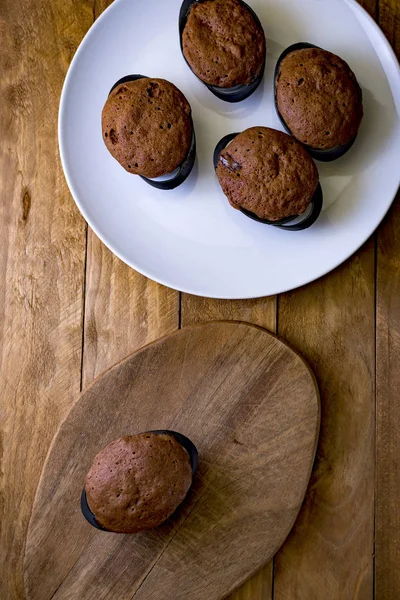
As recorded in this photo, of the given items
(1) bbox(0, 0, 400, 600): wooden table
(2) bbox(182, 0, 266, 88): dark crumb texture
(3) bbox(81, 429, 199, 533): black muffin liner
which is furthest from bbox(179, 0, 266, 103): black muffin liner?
(3) bbox(81, 429, 199, 533): black muffin liner

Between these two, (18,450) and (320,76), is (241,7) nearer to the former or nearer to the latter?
(320,76)

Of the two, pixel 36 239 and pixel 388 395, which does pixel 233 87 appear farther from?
pixel 388 395

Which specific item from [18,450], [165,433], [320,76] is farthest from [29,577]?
[320,76]

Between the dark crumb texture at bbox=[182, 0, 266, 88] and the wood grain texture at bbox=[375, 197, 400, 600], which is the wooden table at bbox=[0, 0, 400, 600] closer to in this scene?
the wood grain texture at bbox=[375, 197, 400, 600]

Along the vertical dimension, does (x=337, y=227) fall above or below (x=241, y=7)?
below

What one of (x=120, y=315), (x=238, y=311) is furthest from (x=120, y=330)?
(x=238, y=311)
